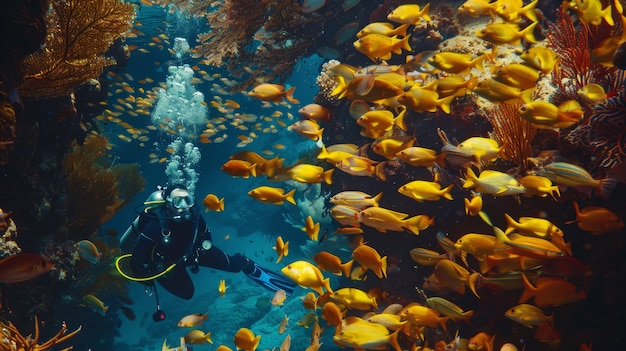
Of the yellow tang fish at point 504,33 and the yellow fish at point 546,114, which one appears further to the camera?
the yellow tang fish at point 504,33

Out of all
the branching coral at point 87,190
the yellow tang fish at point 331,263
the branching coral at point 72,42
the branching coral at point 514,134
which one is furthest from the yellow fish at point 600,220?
the branching coral at point 87,190

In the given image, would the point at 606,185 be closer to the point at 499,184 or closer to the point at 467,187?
the point at 499,184

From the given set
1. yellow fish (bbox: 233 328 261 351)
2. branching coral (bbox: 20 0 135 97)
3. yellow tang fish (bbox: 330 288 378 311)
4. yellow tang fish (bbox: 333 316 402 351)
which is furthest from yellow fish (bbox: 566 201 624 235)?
branching coral (bbox: 20 0 135 97)

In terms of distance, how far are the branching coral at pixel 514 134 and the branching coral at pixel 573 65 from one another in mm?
701

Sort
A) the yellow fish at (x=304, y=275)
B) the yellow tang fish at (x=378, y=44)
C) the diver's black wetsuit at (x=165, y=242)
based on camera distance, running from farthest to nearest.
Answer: the diver's black wetsuit at (x=165, y=242) < the yellow tang fish at (x=378, y=44) < the yellow fish at (x=304, y=275)

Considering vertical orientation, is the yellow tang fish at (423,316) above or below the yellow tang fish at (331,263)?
below

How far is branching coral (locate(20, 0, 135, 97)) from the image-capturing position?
4.48 meters

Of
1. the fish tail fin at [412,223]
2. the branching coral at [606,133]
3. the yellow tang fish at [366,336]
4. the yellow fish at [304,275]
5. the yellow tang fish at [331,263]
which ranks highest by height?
the branching coral at [606,133]

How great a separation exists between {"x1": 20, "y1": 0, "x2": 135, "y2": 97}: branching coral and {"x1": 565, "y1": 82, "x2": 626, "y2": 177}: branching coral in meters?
5.77

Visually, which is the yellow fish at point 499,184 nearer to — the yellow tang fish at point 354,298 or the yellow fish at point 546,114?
the yellow fish at point 546,114

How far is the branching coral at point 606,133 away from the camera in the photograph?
3686mm

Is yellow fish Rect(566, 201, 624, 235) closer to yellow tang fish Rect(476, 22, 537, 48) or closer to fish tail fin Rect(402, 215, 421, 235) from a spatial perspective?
fish tail fin Rect(402, 215, 421, 235)

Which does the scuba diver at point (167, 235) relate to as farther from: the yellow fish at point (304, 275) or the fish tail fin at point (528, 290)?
the fish tail fin at point (528, 290)

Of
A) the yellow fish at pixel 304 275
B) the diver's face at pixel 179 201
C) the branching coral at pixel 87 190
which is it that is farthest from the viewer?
the branching coral at pixel 87 190
